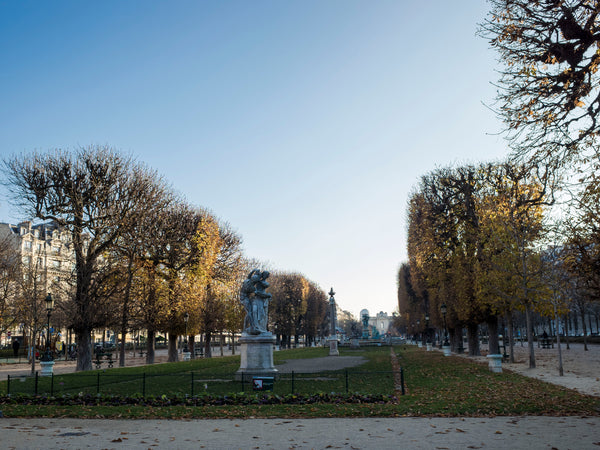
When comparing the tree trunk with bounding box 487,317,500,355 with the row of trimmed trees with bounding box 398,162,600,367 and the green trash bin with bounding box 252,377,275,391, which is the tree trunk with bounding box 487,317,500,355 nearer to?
the row of trimmed trees with bounding box 398,162,600,367

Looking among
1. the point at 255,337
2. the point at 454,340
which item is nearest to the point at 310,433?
the point at 255,337

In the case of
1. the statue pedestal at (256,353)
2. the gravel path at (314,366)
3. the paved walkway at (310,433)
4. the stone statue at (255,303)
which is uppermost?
the stone statue at (255,303)

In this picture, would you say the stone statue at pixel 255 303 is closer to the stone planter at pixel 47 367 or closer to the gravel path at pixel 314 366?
the gravel path at pixel 314 366

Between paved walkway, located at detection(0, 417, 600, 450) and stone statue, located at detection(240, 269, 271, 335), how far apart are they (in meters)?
9.11

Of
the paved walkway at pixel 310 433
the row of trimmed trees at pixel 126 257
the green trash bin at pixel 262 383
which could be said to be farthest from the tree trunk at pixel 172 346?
the paved walkway at pixel 310 433

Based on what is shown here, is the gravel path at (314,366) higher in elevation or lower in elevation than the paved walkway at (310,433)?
lower

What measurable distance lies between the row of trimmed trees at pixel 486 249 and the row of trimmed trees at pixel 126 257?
17027 millimetres

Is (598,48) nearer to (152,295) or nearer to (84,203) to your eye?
(84,203)

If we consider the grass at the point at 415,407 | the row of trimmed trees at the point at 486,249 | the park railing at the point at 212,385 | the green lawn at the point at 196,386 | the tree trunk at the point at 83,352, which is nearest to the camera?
the grass at the point at 415,407

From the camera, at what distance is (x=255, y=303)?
21.0 metres

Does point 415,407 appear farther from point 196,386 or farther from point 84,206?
point 84,206

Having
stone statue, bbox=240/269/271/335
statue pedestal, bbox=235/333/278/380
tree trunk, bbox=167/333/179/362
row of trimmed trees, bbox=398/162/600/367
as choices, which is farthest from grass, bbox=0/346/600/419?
tree trunk, bbox=167/333/179/362

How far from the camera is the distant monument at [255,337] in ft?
66.5

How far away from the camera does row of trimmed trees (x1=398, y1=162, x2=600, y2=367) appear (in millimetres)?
24125
